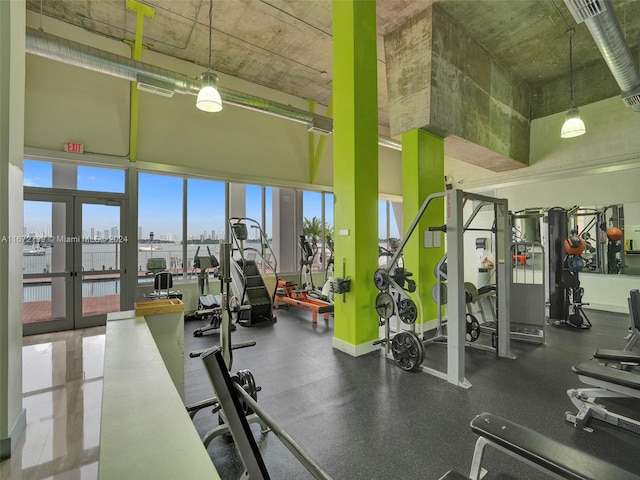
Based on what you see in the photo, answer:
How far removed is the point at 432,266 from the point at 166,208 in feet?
18.7

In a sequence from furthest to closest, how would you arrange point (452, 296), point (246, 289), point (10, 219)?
point (246, 289) < point (452, 296) < point (10, 219)

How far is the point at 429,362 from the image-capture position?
4160 millimetres

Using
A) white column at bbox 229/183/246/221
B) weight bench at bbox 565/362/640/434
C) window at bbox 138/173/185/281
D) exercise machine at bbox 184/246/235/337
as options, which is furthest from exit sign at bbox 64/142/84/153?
weight bench at bbox 565/362/640/434

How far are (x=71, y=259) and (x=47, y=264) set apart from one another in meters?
0.35

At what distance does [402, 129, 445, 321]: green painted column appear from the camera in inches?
216

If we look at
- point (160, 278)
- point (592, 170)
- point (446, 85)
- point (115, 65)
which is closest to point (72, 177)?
point (115, 65)

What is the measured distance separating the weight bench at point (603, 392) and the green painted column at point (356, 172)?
2348 mm

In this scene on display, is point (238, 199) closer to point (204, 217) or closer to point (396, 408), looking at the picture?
point (204, 217)

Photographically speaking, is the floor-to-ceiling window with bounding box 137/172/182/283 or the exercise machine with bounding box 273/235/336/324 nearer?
the exercise machine with bounding box 273/235/336/324

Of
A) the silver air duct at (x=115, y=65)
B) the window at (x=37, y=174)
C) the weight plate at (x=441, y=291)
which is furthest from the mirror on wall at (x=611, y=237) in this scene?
the window at (x=37, y=174)

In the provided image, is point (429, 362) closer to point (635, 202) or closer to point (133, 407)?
point (133, 407)

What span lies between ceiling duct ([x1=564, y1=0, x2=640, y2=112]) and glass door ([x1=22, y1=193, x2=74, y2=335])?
26.4 ft

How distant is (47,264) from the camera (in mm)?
5570

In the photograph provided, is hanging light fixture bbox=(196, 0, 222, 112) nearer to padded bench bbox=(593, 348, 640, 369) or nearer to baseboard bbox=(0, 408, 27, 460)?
baseboard bbox=(0, 408, 27, 460)
